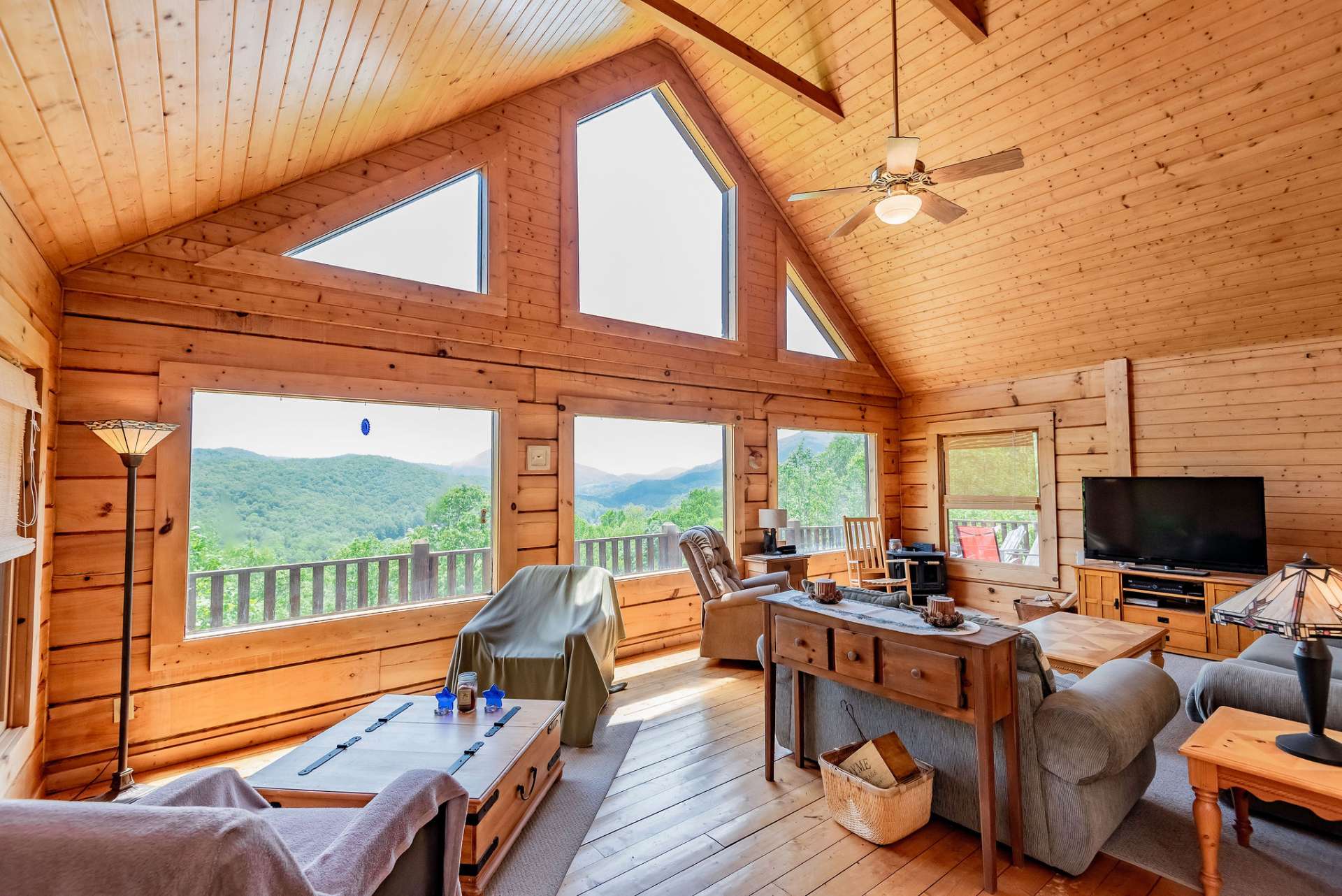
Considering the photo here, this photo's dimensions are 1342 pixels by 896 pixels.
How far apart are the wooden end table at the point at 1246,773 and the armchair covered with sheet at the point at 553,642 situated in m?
2.57

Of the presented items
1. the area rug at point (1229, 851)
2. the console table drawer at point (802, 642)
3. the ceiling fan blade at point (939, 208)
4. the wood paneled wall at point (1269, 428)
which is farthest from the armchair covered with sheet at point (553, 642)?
the wood paneled wall at point (1269, 428)

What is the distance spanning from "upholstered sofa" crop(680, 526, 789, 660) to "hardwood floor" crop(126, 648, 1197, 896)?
1186 millimetres

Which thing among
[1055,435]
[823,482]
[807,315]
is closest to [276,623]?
[823,482]

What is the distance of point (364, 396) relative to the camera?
12.7 ft

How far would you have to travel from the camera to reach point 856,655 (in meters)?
2.50

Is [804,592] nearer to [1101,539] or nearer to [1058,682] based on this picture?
[1058,682]

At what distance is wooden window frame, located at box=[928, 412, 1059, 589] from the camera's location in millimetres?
6043

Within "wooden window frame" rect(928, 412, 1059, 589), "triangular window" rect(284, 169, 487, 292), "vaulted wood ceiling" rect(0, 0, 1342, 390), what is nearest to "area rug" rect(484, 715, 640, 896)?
"vaulted wood ceiling" rect(0, 0, 1342, 390)

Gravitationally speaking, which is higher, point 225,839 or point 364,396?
point 364,396

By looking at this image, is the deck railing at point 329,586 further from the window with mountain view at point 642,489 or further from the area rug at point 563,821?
the area rug at point 563,821

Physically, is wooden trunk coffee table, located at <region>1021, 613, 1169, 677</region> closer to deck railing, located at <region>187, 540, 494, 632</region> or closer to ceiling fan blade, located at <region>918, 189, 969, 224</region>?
ceiling fan blade, located at <region>918, 189, 969, 224</region>

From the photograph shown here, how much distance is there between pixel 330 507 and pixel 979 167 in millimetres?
4260

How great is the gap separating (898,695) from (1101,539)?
4.33 metres

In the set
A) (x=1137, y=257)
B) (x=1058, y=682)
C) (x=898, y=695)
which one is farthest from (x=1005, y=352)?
(x=898, y=695)
